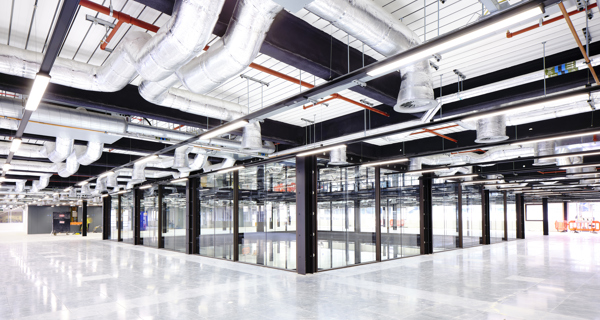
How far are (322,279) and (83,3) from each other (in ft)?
24.3

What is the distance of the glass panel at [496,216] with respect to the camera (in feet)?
66.3

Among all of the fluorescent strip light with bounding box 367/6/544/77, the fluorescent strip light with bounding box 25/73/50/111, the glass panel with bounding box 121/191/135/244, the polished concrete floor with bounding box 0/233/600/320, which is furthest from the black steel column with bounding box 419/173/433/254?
the glass panel with bounding box 121/191/135/244

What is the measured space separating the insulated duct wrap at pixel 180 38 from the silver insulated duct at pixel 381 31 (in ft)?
2.82

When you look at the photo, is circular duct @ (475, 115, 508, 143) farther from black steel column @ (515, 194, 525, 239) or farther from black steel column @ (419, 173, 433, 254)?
black steel column @ (515, 194, 525, 239)

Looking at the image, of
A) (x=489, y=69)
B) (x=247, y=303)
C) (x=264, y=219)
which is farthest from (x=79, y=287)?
(x=489, y=69)

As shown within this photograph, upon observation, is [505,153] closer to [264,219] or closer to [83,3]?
[264,219]

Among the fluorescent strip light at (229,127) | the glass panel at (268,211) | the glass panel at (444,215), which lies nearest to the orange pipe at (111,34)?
the fluorescent strip light at (229,127)

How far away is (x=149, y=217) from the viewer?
18781 mm

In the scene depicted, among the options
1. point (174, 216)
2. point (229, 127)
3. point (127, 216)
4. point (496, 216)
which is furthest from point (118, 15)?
point (496, 216)

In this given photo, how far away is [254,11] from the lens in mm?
3072

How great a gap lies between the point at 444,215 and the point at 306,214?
8823 mm

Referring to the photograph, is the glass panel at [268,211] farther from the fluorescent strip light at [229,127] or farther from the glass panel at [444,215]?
the glass panel at [444,215]

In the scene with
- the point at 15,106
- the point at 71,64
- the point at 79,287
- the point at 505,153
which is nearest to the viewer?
the point at 71,64

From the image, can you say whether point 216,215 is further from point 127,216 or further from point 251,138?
point 127,216
